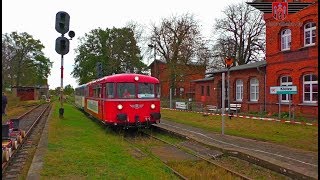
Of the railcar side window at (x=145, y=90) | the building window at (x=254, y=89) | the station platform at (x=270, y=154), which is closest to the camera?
the station platform at (x=270, y=154)

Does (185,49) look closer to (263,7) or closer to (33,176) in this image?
(263,7)

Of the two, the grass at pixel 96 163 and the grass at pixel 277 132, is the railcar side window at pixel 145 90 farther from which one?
the grass at pixel 96 163

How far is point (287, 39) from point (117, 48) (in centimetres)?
4064

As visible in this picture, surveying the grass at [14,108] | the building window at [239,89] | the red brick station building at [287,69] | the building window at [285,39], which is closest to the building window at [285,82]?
the red brick station building at [287,69]

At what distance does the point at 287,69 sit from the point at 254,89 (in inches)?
205

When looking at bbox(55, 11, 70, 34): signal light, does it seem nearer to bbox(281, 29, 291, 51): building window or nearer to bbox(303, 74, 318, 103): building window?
bbox(281, 29, 291, 51): building window

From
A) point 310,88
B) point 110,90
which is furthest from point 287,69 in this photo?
point 110,90

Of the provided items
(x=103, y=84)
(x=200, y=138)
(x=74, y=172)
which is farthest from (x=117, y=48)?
(x=74, y=172)

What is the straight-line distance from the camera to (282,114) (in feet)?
78.7

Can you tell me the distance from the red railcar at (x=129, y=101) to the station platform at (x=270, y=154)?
2567mm

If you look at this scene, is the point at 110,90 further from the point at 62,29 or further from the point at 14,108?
the point at 14,108

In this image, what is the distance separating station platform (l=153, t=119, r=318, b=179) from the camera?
8109 mm

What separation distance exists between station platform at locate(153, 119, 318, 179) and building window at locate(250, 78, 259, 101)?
16174mm

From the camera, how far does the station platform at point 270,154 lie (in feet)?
26.6
